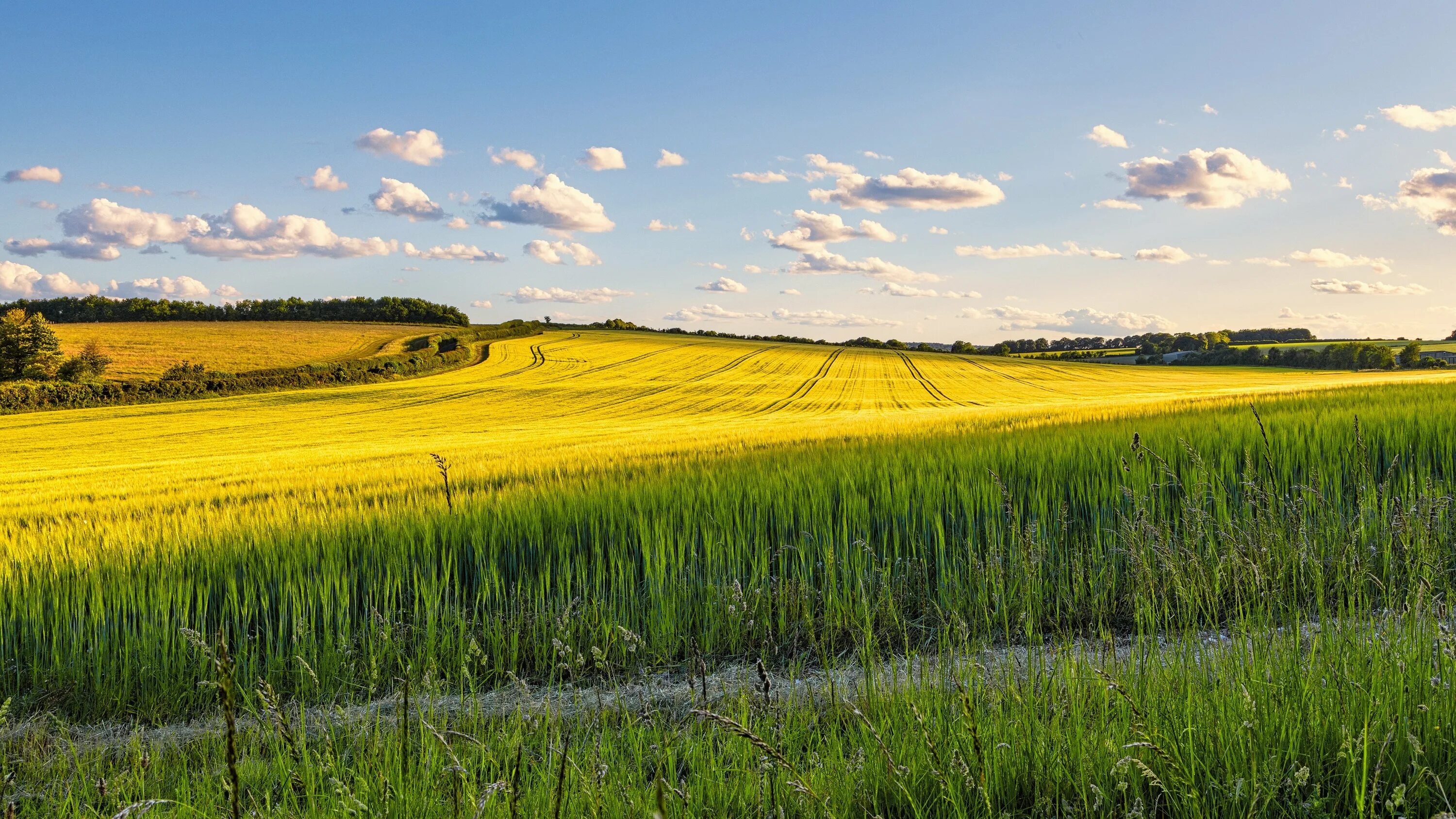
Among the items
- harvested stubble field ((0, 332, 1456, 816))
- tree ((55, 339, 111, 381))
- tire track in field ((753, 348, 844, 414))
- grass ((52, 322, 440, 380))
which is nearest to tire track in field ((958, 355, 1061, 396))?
tire track in field ((753, 348, 844, 414))

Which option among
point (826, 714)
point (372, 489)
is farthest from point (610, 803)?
point (372, 489)

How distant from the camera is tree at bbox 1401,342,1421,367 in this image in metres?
84.7

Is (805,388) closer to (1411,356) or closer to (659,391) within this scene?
(659,391)

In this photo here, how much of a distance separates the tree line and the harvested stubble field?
94.0 metres

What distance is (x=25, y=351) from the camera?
188 ft

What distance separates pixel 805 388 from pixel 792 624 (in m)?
52.4

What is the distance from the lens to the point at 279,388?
178ft

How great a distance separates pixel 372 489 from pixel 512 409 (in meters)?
35.6

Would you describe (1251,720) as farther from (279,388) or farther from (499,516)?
(279,388)

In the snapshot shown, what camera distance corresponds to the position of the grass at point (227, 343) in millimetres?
60250

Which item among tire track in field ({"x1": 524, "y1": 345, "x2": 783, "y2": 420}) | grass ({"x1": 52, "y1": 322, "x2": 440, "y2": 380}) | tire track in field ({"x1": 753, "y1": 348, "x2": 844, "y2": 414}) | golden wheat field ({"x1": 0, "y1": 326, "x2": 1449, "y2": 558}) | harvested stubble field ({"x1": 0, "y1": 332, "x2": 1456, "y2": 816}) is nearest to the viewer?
harvested stubble field ({"x1": 0, "y1": 332, "x2": 1456, "y2": 816})

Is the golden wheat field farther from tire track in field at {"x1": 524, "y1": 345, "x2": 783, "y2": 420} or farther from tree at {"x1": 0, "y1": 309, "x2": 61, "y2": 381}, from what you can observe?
tree at {"x1": 0, "y1": 309, "x2": 61, "y2": 381}

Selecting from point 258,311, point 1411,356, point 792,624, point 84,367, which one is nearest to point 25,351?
point 84,367

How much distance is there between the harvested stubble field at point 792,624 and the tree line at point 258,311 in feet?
309
